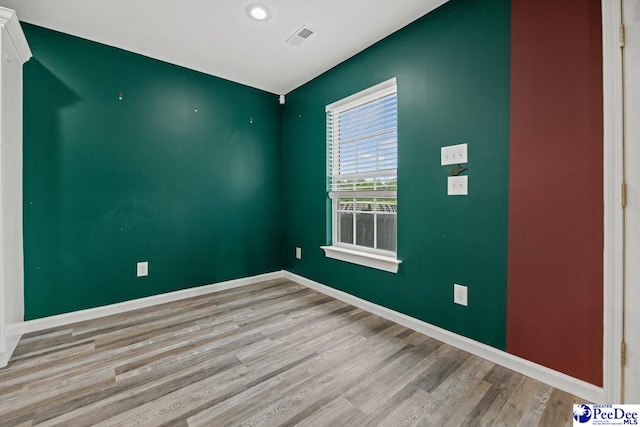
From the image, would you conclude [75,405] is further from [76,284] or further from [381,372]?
[381,372]

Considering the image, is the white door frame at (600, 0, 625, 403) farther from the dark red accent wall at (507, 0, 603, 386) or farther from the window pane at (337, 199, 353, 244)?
the window pane at (337, 199, 353, 244)

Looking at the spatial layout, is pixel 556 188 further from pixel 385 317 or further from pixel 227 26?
pixel 227 26

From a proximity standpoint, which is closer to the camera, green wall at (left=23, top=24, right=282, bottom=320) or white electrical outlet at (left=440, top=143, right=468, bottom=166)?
white electrical outlet at (left=440, top=143, right=468, bottom=166)

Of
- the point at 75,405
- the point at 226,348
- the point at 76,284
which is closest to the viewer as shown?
the point at 75,405

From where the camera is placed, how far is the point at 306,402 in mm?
1468

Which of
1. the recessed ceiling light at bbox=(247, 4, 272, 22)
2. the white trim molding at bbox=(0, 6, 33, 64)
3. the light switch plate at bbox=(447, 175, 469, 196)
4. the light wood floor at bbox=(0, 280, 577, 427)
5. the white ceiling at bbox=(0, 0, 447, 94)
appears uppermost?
the white ceiling at bbox=(0, 0, 447, 94)

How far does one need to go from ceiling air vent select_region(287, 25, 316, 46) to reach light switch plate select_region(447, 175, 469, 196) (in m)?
1.69

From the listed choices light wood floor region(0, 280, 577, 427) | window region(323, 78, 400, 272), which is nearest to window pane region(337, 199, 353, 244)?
window region(323, 78, 400, 272)

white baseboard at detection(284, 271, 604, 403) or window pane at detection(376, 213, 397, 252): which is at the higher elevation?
window pane at detection(376, 213, 397, 252)

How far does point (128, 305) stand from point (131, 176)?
1266mm

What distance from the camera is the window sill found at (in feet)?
8.05

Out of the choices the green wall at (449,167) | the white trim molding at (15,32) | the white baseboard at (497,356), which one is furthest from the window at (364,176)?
the white trim molding at (15,32)

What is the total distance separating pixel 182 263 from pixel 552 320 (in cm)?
321

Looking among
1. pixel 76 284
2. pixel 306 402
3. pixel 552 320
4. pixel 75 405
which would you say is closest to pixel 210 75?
pixel 76 284
